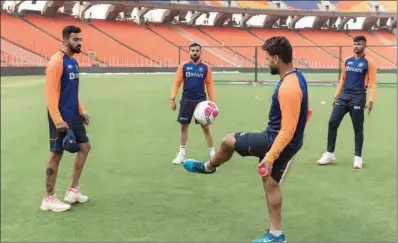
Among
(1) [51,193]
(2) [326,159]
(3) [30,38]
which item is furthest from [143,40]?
(1) [51,193]

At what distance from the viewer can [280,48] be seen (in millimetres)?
4383

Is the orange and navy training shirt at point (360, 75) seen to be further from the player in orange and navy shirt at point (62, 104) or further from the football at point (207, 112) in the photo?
the player in orange and navy shirt at point (62, 104)

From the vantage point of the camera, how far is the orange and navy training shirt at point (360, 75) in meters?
7.98

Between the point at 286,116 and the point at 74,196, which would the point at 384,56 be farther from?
the point at 286,116

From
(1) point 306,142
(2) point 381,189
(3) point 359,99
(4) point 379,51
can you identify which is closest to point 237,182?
(2) point 381,189

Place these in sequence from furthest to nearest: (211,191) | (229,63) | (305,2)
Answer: (305,2)
(229,63)
(211,191)

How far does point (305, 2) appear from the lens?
68938 millimetres

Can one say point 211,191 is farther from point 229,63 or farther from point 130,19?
point 130,19

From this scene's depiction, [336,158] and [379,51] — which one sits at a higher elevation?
[336,158]

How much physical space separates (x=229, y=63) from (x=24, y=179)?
4447cm

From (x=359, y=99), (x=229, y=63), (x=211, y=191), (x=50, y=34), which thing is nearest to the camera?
(x=211, y=191)

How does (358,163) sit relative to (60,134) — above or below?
below

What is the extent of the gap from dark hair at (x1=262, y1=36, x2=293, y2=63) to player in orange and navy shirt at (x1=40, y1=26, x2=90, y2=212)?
2341 millimetres

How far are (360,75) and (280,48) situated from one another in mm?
4086
